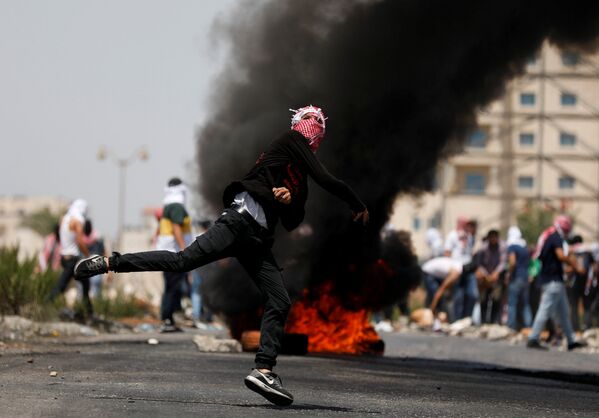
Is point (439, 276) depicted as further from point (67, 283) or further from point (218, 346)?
point (218, 346)

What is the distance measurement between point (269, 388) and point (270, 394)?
A: 0.04 m

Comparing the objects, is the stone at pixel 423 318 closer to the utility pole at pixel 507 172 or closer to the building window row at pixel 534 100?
the utility pole at pixel 507 172

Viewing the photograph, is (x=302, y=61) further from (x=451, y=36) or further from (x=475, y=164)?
(x=475, y=164)

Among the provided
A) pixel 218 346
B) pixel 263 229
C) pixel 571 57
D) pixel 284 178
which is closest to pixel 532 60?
pixel 571 57

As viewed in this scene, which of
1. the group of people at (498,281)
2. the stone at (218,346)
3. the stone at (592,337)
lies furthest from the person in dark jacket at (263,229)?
the group of people at (498,281)

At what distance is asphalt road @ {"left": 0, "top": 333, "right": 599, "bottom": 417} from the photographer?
25.1 ft

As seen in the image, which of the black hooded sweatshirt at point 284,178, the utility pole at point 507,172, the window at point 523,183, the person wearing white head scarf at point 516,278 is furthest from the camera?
the window at point 523,183

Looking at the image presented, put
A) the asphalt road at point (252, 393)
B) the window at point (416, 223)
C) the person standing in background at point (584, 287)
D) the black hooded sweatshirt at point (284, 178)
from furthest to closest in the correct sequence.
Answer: the window at point (416, 223)
the person standing in background at point (584, 287)
the black hooded sweatshirt at point (284, 178)
the asphalt road at point (252, 393)

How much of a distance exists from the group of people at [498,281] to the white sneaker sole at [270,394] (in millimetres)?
12243

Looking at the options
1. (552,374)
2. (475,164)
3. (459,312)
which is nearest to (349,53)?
(552,374)

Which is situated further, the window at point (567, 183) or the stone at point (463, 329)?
the window at point (567, 183)

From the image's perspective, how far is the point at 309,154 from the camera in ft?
27.0

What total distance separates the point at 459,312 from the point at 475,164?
68.6 m

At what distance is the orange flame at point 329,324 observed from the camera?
13477 millimetres
